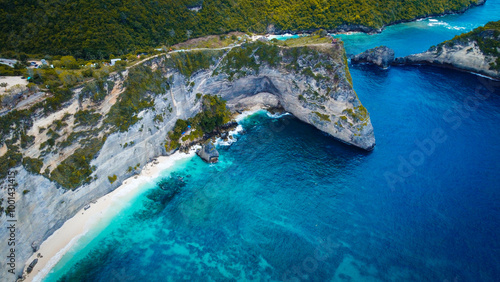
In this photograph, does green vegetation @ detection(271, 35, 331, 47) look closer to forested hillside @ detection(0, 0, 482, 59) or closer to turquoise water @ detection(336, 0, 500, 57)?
forested hillside @ detection(0, 0, 482, 59)

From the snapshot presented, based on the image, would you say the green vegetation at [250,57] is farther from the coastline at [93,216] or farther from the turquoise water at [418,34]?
the turquoise water at [418,34]

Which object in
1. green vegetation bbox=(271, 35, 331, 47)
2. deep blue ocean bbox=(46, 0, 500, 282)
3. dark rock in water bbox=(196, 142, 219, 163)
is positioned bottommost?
deep blue ocean bbox=(46, 0, 500, 282)

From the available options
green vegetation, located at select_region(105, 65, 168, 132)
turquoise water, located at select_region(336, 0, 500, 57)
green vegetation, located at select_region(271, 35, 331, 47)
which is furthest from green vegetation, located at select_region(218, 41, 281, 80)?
turquoise water, located at select_region(336, 0, 500, 57)

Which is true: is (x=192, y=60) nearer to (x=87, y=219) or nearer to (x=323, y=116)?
(x=323, y=116)

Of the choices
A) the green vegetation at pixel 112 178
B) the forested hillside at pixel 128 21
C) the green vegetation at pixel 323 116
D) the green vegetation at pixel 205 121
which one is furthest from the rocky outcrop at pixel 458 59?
the green vegetation at pixel 112 178

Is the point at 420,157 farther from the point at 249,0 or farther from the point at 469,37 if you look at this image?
the point at 249,0

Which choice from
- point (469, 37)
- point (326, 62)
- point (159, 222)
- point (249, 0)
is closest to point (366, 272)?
point (159, 222)
